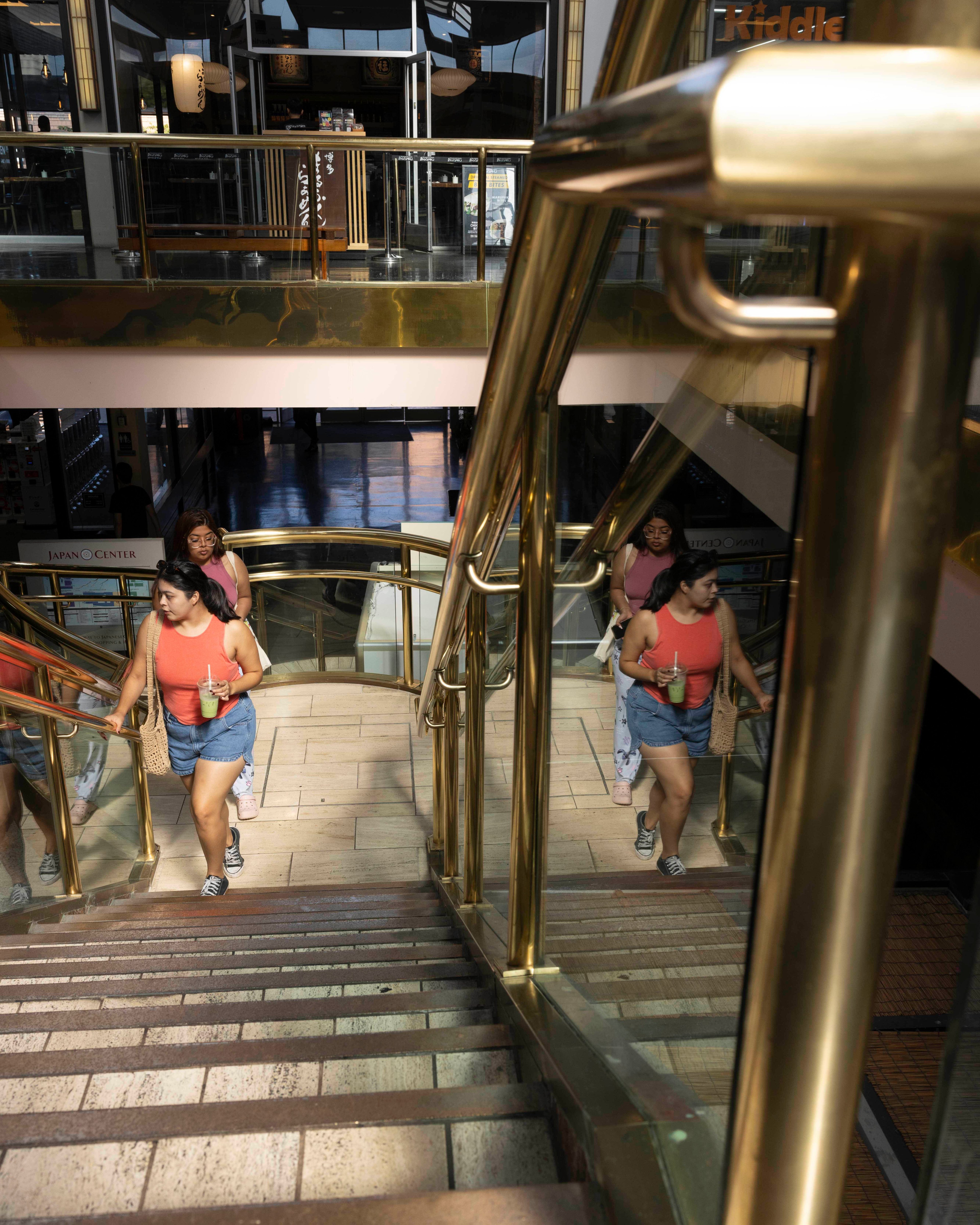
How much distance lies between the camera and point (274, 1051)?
175 cm

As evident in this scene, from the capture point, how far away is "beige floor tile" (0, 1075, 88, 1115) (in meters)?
1.70

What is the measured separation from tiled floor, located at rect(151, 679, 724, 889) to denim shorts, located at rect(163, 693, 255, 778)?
83 centimetres

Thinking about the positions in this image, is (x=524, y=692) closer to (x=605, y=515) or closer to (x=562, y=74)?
(x=605, y=515)

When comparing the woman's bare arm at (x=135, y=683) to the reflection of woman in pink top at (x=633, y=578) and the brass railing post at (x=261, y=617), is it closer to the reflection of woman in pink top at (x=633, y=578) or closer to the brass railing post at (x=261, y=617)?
the brass railing post at (x=261, y=617)

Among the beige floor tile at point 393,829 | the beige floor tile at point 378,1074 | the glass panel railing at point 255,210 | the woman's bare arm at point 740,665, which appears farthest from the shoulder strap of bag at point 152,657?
the glass panel railing at point 255,210

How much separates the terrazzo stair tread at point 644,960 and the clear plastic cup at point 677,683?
29 centimetres

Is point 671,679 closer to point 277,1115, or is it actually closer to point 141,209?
point 277,1115

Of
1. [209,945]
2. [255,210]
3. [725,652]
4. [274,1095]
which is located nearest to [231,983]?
[209,945]

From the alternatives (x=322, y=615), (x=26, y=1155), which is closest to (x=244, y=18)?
(x=322, y=615)

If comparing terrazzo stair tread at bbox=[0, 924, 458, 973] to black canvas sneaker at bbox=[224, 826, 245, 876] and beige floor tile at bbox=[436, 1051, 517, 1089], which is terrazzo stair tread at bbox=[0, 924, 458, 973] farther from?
black canvas sneaker at bbox=[224, 826, 245, 876]

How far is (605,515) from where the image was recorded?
1406 millimetres

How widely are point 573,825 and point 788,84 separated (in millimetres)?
1374

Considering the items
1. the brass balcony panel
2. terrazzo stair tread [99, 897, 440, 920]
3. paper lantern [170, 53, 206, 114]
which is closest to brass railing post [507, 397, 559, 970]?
terrazzo stair tread [99, 897, 440, 920]

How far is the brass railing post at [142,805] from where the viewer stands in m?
4.32
